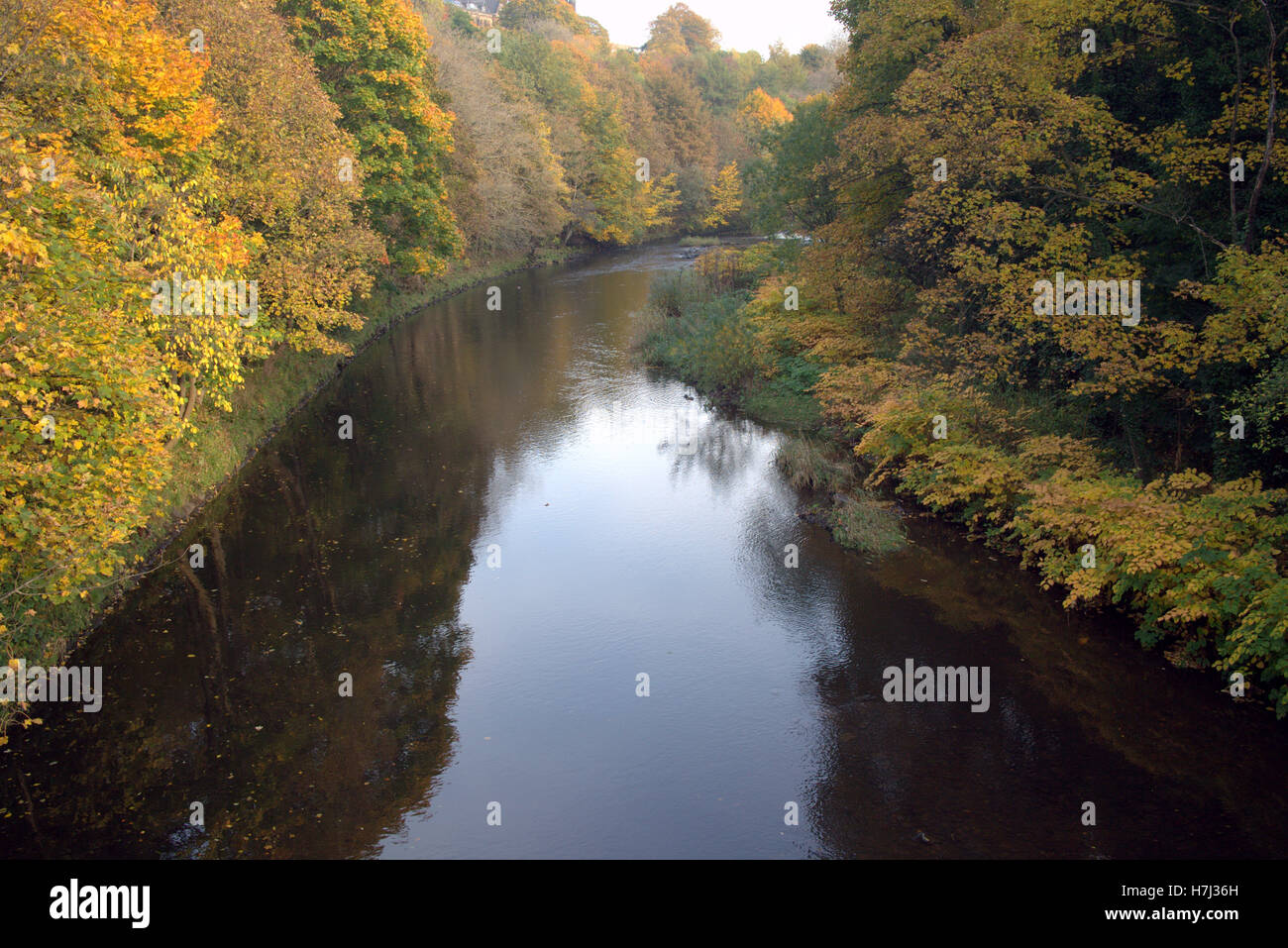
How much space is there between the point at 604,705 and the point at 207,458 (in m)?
11.8

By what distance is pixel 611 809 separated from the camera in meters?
8.93

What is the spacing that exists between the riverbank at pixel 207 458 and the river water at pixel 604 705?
1.20 ft

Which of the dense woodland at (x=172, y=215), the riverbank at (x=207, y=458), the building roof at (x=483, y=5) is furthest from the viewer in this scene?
the building roof at (x=483, y=5)

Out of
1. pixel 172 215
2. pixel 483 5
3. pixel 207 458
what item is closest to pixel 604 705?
pixel 172 215

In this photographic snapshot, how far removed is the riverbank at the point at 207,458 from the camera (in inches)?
459

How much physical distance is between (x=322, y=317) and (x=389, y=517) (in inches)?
285

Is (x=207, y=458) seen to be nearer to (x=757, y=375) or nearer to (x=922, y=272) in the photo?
(x=757, y=375)

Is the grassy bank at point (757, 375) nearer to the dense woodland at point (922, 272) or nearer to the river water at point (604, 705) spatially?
the dense woodland at point (922, 272)

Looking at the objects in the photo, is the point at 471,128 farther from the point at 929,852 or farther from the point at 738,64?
the point at 738,64

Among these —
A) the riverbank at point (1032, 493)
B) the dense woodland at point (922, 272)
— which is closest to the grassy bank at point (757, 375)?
the riverbank at point (1032, 493)

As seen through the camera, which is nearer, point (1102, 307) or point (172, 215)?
point (1102, 307)

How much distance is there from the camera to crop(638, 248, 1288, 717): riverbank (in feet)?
33.2

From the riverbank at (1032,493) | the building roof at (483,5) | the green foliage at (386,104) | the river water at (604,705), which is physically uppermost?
the building roof at (483,5)

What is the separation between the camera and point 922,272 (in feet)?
65.1
